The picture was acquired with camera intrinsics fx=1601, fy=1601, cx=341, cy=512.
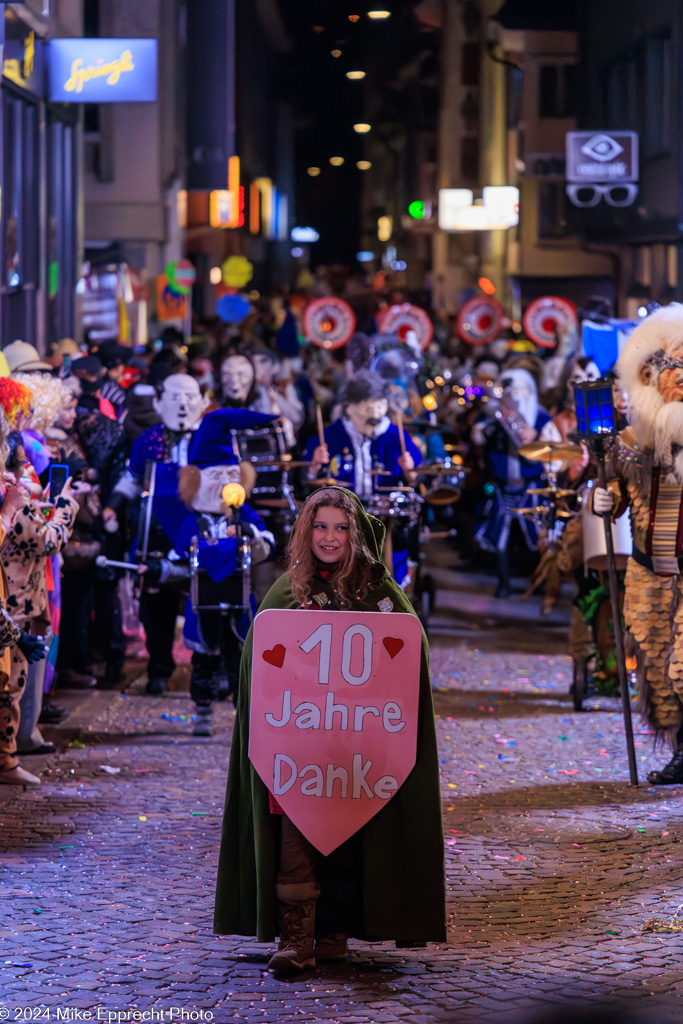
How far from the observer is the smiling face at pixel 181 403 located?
10242 mm

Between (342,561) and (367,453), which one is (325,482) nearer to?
(367,453)

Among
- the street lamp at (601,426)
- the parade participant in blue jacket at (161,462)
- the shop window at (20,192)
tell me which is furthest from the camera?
the shop window at (20,192)

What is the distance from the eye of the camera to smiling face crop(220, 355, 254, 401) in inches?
508

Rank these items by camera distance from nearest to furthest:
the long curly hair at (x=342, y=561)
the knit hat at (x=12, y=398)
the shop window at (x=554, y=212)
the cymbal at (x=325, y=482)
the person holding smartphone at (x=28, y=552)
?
the long curly hair at (x=342, y=561) < the knit hat at (x=12, y=398) < the person holding smartphone at (x=28, y=552) < the cymbal at (x=325, y=482) < the shop window at (x=554, y=212)

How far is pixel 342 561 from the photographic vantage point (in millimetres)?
5438

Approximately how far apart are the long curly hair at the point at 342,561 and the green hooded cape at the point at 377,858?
0.31 ft

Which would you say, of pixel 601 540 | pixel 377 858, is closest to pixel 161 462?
pixel 601 540

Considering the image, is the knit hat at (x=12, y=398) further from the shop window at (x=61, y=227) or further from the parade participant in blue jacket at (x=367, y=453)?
the shop window at (x=61, y=227)

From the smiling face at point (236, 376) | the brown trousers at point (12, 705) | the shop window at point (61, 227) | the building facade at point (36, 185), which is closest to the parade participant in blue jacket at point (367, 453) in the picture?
the smiling face at point (236, 376)

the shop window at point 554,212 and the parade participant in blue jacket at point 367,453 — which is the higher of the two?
the shop window at point 554,212

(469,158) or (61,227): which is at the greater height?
(469,158)

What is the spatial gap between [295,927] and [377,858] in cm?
34

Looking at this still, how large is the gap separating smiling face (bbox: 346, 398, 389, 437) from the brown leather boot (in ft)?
22.1

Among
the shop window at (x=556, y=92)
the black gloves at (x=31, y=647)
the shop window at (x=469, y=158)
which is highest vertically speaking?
the shop window at (x=469, y=158)
